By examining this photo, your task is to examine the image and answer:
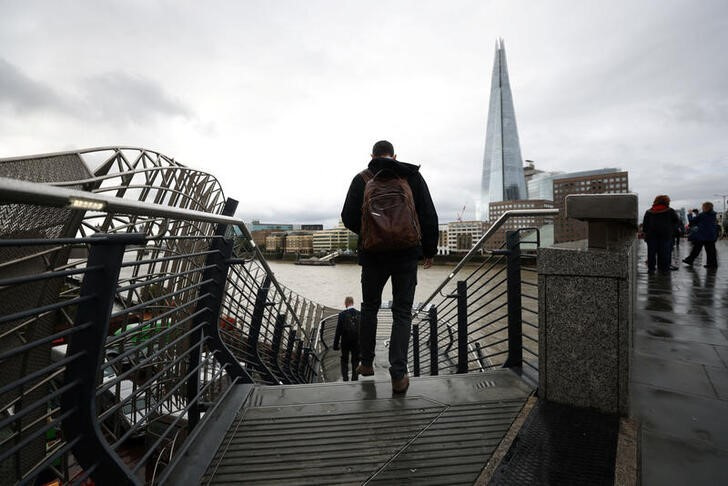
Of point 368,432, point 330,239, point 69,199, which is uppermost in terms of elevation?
point 69,199

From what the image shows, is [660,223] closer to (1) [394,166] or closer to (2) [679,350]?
(2) [679,350]

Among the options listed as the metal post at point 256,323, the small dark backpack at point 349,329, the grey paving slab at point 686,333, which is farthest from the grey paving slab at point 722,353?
the small dark backpack at point 349,329

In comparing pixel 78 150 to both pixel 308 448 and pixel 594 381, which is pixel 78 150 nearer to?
pixel 308 448

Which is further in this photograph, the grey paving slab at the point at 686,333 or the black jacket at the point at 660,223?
the black jacket at the point at 660,223

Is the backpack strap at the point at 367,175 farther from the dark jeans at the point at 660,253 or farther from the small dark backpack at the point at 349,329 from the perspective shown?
the dark jeans at the point at 660,253

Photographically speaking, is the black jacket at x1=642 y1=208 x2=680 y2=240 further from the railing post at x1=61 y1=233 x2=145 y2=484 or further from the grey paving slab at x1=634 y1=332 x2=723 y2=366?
the railing post at x1=61 y1=233 x2=145 y2=484

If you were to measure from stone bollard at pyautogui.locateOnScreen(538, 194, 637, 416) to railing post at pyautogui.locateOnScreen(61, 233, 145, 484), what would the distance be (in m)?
1.98

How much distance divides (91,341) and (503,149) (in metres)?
102

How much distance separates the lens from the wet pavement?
150 cm

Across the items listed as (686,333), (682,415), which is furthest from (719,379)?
(686,333)

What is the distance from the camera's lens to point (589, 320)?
196cm

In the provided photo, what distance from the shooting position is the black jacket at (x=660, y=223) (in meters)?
6.19

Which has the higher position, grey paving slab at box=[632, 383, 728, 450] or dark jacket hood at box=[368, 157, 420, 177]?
dark jacket hood at box=[368, 157, 420, 177]

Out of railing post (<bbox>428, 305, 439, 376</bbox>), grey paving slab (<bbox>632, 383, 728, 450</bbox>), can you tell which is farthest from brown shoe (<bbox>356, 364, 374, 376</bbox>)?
railing post (<bbox>428, 305, 439, 376</bbox>)
